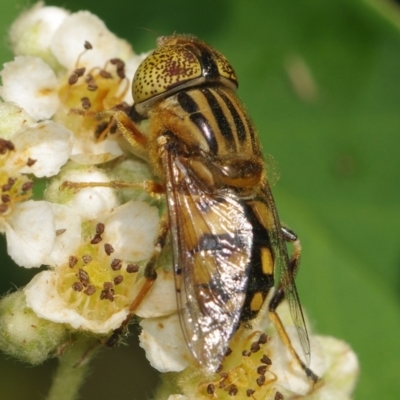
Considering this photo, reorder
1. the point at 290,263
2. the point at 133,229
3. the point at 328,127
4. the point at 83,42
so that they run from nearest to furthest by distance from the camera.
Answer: the point at 133,229 → the point at 290,263 → the point at 83,42 → the point at 328,127

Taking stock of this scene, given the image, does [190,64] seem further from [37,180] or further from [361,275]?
[361,275]

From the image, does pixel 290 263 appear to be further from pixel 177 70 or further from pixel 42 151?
pixel 42 151

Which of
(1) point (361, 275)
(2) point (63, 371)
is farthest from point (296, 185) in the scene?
(2) point (63, 371)

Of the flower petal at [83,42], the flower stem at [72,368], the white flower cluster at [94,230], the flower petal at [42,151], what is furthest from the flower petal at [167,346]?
the flower petal at [83,42]

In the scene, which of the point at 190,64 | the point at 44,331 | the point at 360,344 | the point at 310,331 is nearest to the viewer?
the point at 44,331

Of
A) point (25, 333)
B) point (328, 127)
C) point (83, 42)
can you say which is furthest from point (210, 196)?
point (328, 127)

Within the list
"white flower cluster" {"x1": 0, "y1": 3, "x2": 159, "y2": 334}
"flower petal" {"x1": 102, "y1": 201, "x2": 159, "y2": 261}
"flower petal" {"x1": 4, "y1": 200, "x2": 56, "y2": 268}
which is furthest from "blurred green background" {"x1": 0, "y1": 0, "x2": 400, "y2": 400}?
"flower petal" {"x1": 4, "y1": 200, "x2": 56, "y2": 268}

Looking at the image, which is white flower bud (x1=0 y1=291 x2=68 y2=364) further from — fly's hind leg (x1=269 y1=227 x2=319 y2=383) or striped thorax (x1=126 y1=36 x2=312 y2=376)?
fly's hind leg (x1=269 y1=227 x2=319 y2=383)
